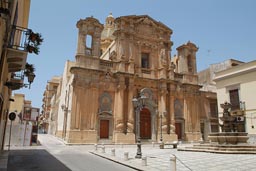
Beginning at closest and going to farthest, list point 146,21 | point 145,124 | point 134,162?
point 134,162 < point 145,124 < point 146,21

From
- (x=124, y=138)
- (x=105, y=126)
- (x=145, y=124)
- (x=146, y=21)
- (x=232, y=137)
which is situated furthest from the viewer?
(x=146, y=21)

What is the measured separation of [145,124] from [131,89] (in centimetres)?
420

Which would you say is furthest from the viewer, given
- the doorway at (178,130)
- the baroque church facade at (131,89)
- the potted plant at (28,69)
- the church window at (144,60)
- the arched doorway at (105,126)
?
the church window at (144,60)

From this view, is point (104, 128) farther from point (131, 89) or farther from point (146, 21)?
point (146, 21)

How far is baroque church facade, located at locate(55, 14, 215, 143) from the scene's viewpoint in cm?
2108

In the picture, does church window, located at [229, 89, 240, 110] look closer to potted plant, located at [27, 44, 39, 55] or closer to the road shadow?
the road shadow

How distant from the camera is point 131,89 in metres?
23.0

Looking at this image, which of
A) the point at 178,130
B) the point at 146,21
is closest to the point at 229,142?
the point at 178,130

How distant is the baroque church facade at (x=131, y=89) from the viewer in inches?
830

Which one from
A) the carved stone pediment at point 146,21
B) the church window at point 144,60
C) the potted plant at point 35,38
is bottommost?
the potted plant at point 35,38

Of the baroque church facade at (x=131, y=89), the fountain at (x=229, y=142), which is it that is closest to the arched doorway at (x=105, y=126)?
the baroque church facade at (x=131, y=89)

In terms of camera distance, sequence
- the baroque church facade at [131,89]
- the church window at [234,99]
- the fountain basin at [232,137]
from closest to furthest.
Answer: the fountain basin at [232,137] < the church window at [234,99] < the baroque church facade at [131,89]

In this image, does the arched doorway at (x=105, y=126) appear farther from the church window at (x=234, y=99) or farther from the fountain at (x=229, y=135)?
the church window at (x=234, y=99)

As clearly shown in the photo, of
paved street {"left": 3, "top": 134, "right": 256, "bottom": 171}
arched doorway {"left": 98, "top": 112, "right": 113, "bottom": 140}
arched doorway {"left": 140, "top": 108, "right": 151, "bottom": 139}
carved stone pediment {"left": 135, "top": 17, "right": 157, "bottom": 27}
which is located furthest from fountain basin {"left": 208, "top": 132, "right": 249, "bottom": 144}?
carved stone pediment {"left": 135, "top": 17, "right": 157, "bottom": 27}
